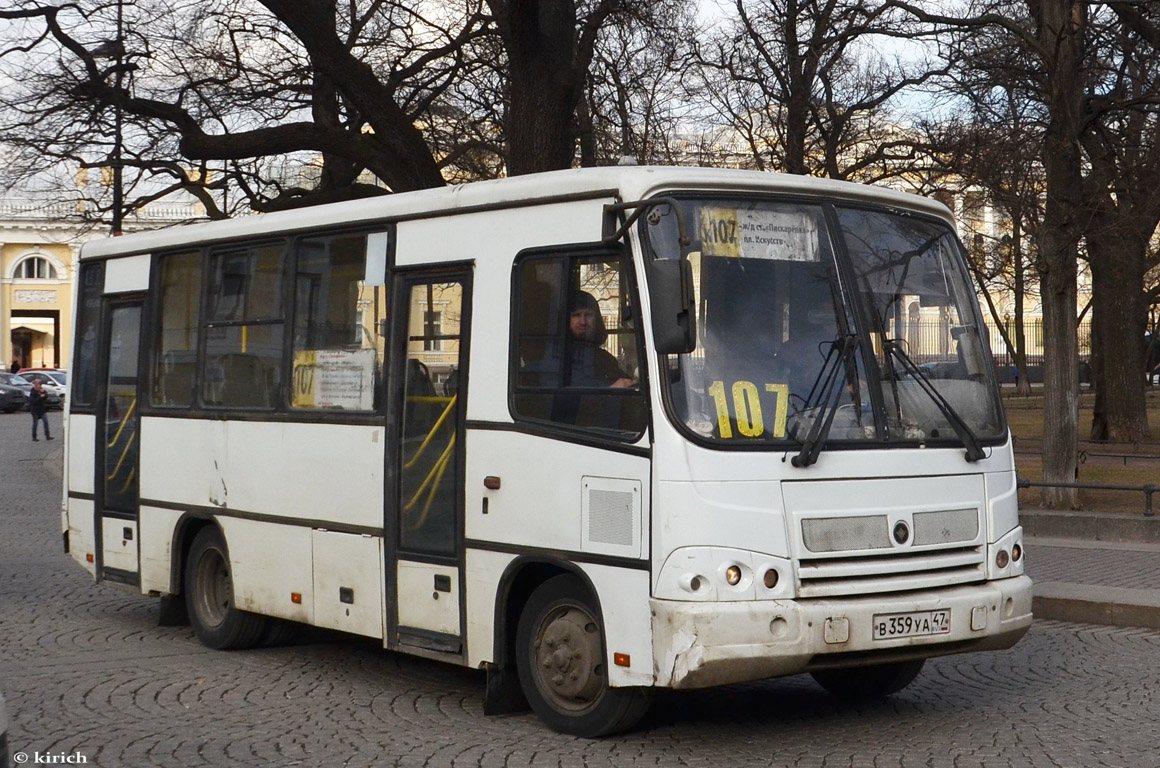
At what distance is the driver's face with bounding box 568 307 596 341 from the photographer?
7.73 meters

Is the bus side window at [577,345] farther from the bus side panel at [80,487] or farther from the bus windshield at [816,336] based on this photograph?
the bus side panel at [80,487]

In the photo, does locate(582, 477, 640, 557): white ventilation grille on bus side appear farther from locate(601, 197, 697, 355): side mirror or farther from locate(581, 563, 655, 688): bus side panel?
locate(601, 197, 697, 355): side mirror

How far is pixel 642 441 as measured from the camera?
732 centimetres

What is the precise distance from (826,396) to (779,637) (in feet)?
4.02

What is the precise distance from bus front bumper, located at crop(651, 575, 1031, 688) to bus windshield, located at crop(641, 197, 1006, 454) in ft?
2.57

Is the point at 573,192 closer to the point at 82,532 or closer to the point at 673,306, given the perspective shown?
the point at 673,306

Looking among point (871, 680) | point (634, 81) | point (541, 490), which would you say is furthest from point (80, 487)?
point (634, 81)

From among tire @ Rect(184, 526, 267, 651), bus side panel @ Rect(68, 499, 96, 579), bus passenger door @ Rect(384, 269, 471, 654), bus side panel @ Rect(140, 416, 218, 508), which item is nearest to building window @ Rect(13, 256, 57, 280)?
bus side panel @ Rect(68, 499, 96, 579)

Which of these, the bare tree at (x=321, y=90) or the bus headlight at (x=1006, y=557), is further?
the bare tree at (x=321, y=90)

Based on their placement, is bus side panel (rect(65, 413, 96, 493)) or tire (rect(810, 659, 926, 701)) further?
bus side panel (rect(65, 413, 96, 493))

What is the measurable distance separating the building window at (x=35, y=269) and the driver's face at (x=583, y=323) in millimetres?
94841

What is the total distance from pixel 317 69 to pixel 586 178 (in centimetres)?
1269

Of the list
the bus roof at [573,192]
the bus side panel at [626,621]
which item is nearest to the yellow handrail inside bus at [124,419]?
the bus roof at [573,192]

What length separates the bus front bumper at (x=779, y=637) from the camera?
7.01m
